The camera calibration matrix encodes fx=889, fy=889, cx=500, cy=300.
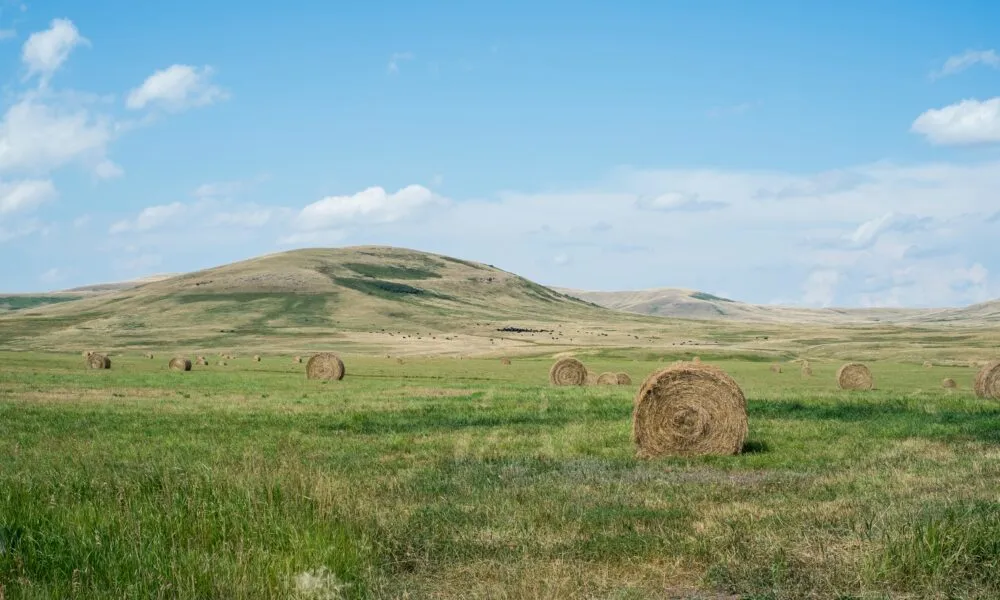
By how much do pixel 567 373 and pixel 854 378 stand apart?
43.5ft

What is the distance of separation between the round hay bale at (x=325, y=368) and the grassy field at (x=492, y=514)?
89.3ft

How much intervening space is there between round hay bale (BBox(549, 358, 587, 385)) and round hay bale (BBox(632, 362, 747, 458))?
24825 mm

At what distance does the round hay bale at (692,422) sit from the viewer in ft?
Answer: 57.4

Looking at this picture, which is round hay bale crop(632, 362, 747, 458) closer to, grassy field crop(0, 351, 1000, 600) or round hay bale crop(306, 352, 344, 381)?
grassy field crop(0, 351, 1000, 600)

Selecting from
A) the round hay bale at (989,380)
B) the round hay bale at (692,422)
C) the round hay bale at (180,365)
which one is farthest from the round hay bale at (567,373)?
the round hay bale at (180,365)

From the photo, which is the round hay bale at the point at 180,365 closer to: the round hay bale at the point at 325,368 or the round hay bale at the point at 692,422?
the round hay bale at the point at 325,368

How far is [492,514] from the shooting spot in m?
11.0

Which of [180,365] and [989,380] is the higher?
[989,380]

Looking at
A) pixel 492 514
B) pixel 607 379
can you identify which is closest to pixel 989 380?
pixel 607 379

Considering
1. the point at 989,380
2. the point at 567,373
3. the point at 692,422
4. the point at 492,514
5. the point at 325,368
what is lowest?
the point at 325,368

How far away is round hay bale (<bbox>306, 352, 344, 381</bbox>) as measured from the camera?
158ft

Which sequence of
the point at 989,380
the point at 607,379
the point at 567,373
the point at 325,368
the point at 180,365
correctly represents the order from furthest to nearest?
the point at 180,365, the point at 325,368, the point at 607,379, the point at 567,373, the point at 989,380

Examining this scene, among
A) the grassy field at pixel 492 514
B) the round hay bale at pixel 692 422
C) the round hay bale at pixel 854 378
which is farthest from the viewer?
the round hay bale at pixel 854 378

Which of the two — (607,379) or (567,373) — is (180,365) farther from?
(607,379)
